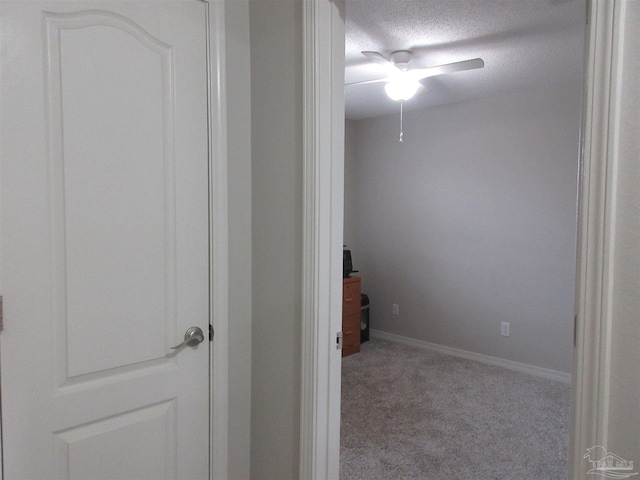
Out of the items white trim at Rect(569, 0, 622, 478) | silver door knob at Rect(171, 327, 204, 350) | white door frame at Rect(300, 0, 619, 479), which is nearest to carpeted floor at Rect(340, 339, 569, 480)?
white door frame at Rect(300, 0, 619, 479)

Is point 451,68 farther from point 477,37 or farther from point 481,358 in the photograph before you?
point 481,358

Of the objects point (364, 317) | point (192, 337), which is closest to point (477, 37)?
point (192, 337)

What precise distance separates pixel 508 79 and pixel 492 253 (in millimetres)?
1508

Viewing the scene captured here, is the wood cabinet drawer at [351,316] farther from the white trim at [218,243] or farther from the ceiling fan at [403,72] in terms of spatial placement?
the white trim at [218,243]

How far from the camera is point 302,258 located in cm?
144

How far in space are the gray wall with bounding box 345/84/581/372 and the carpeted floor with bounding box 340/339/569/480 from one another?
46 centimetres

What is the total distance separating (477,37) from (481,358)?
112 inches

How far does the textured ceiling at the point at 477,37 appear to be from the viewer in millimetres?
2191

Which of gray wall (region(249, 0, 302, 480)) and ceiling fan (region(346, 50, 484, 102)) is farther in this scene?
ceiling fan (region(346, 50, 484, 102))

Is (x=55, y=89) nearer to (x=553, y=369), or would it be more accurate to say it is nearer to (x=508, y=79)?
(x=508, y=79)

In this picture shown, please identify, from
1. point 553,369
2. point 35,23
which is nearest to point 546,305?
point 553,369

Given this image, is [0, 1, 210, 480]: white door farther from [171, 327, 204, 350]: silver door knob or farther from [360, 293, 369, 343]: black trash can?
[360, 293, 369, 343]: black trash can

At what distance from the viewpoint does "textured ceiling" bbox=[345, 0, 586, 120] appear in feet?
7.19

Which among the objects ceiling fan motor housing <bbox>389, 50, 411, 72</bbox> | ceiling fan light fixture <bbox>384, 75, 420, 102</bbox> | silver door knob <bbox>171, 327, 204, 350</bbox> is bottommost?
silver door knob <bbox>171, 327, 204, 350</bbox>
